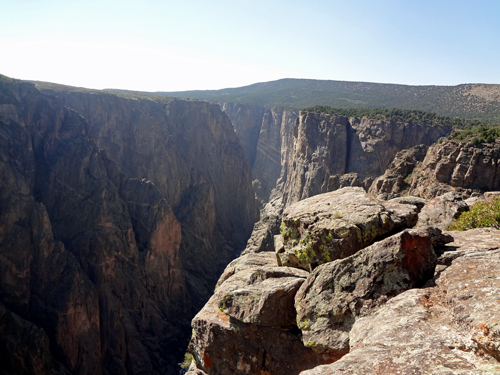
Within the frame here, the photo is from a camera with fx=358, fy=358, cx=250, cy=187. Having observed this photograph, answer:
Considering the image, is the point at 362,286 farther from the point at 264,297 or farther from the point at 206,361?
the point at 206,361

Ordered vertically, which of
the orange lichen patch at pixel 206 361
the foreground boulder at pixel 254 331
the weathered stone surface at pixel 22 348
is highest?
the foreground boulder at pixel 254 331

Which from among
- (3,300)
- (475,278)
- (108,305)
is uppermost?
(475,278)

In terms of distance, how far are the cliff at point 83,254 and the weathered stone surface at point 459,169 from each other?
3092cm

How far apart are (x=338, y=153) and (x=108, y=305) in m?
42.6

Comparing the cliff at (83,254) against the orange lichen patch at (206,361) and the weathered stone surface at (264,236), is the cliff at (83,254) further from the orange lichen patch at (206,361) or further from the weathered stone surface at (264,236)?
the orange lichen patch at (206,361)

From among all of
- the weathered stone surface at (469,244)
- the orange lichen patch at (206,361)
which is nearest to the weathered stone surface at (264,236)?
the orange lichen patch at (206,361)

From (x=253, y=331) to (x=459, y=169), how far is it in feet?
84.4

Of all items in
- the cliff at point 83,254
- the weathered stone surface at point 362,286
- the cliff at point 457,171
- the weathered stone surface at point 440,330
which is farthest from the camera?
the cliff at point 83,254

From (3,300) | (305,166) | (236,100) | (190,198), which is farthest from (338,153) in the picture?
(236,100)

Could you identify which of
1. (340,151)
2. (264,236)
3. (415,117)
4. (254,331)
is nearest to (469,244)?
(254,331)

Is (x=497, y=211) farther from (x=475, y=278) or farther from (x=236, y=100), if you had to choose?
(x=236, y=100)

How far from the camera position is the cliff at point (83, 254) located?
31.9 m

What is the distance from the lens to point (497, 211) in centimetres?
1138

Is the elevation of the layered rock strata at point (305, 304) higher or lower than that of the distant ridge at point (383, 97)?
lower
